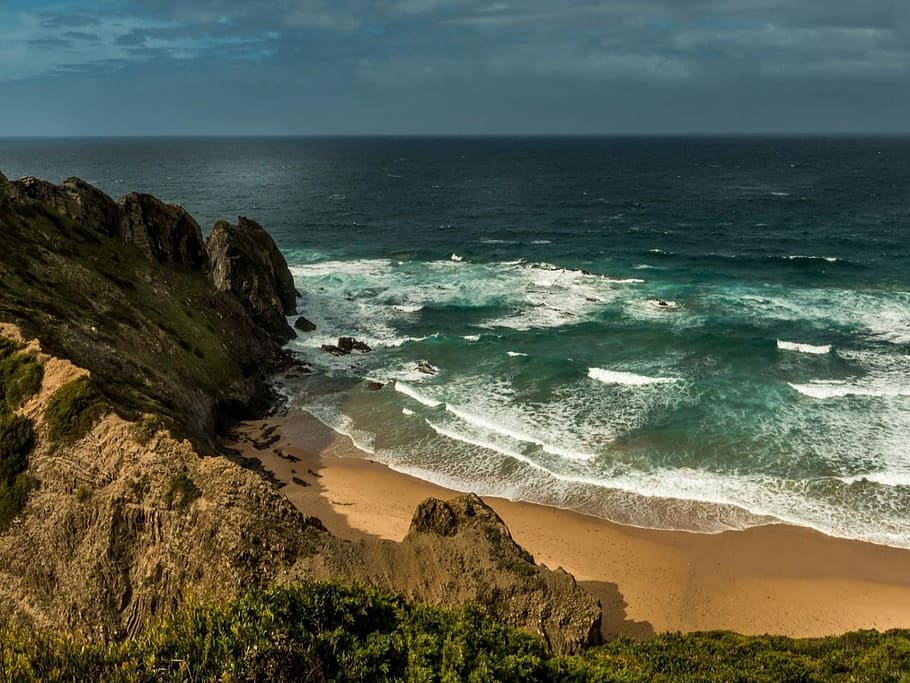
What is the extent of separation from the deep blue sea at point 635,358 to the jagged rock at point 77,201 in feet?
59.7

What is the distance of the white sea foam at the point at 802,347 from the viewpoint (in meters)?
50.8

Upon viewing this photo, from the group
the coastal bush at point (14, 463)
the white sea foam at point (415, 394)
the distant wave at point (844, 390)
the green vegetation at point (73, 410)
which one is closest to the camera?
the coastal bush at point (14, 463)

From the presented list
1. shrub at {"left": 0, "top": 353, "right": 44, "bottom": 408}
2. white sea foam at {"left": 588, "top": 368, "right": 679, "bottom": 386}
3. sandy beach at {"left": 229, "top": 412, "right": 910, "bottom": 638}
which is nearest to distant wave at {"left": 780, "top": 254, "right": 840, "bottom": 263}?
white sea foam at {"left": 588, "top": 368, "right": 679, "bottom": 386}

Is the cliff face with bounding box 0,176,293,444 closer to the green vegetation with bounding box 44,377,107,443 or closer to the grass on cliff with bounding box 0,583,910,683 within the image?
the green vegetation with bounding box 44,377,107,443

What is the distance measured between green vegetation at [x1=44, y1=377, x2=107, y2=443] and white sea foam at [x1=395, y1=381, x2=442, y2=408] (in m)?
22.6

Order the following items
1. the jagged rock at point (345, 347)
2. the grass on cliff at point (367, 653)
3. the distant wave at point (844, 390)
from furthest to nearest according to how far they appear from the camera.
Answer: the jagged rock at point (345, 347), the distant wave at point (844, 390), the grass on cliff at point (367, 653)

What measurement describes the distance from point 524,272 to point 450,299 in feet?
47.1

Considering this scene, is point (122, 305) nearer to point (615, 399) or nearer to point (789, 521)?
point (615, 399)

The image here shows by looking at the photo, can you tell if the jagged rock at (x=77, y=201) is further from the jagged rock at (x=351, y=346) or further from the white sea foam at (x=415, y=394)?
the white sea foam at (x=415, y=394)

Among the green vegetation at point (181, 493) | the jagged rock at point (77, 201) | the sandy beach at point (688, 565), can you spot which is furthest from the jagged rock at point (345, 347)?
the green vegetation at point (181, 493)

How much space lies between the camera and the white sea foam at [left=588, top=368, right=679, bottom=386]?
45812mm

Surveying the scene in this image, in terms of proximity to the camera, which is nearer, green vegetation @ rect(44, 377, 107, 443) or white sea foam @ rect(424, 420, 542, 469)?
green vegetation @ rect(44, 377, 107, 443)

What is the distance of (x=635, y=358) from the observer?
166 feet

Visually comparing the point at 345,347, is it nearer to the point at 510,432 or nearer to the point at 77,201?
the point at 510,432
